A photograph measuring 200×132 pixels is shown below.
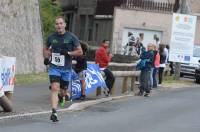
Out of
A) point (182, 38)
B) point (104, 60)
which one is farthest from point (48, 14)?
point (104, 60)

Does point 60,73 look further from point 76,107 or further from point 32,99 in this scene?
point 32,99

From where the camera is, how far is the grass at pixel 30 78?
2348 centimetres

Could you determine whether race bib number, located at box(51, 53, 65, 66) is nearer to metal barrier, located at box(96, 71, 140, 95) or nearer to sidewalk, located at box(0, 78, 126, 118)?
sidewalk, located at box(0, 78, 126, 118)

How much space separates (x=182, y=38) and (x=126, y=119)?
18.7m

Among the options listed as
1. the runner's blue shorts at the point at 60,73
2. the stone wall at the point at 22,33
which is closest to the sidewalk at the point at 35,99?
the runner's blue shorts at the point at 60,73

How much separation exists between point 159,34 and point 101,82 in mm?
26419

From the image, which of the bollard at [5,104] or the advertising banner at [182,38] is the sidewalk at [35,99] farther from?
the advertising banner at [182,38]

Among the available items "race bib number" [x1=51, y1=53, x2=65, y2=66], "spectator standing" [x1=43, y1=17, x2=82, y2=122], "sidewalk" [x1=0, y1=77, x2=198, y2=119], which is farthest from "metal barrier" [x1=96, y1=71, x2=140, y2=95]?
"race bib number" [x1=51, y1=53, x2=65, y2=66]

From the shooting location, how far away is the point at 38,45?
97.6 ft

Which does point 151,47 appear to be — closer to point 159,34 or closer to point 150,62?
point 150,62

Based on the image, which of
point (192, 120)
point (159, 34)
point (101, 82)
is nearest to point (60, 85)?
point (192, 120)

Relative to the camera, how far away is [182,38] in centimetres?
3322

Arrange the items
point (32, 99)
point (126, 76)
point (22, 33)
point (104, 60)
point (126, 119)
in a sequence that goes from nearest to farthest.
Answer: point (126, 119) < point (32, 99) < point (104, 60) < point (126, 76) < point (22, 33)

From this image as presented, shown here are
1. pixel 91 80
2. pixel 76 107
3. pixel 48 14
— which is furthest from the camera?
pixel 48 14
